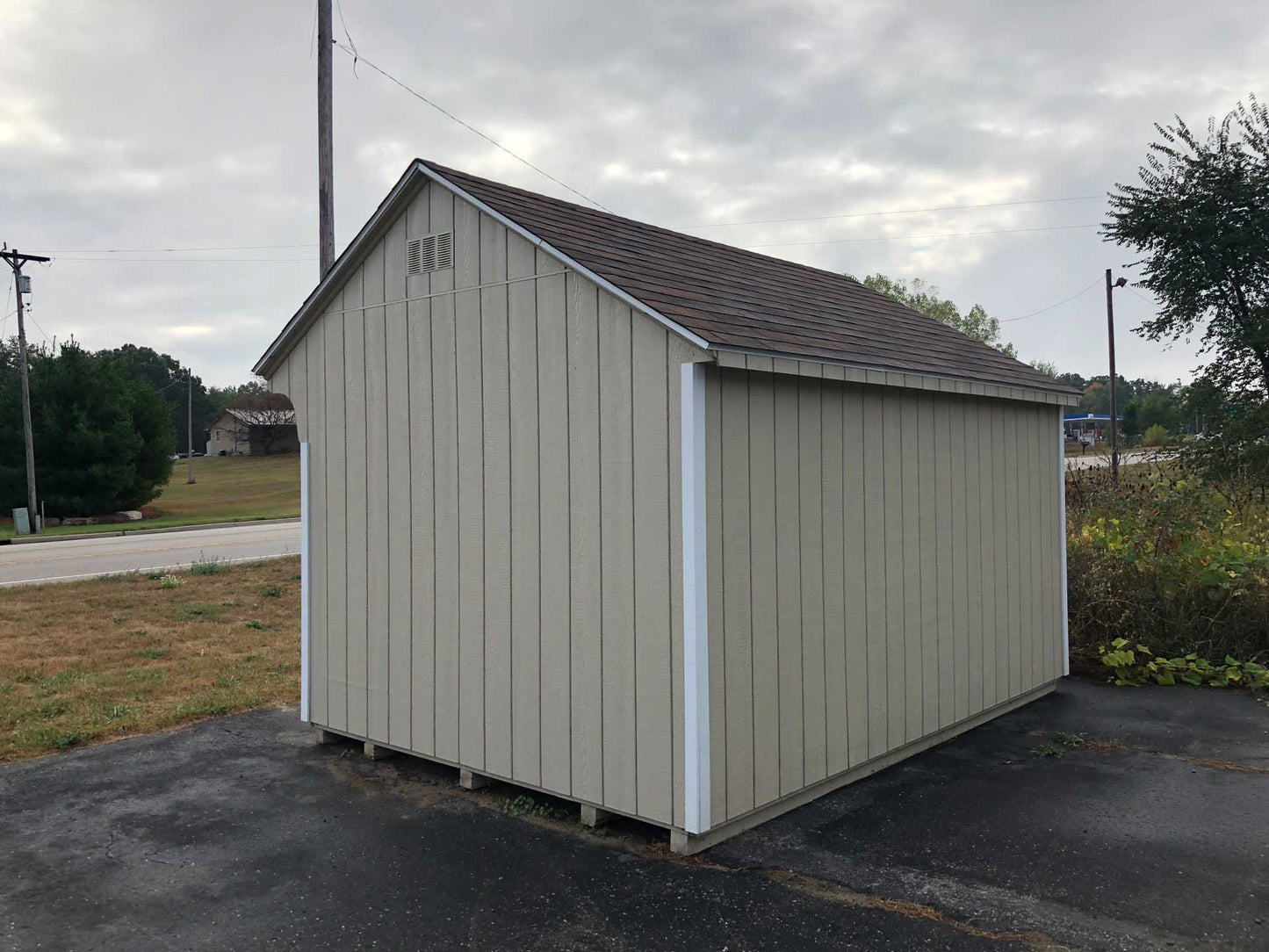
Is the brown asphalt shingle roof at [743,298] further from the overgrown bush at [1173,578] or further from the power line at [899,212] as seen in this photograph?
the power line at [899,212]

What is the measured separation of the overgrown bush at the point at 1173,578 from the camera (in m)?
7.62

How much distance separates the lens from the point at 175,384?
75.4m

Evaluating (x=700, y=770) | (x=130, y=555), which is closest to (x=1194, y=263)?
(x=700, y=770)

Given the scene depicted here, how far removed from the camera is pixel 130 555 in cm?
1692

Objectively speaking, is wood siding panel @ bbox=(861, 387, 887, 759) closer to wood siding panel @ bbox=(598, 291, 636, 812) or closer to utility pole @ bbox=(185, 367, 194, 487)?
wood siding panel @ bbox=(598, 291, 636, 812)

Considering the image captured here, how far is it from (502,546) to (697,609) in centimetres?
127

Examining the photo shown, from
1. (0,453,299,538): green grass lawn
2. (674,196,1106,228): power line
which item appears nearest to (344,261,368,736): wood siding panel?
(674,196,1106,228): power line

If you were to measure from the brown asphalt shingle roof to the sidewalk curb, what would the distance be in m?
20.8

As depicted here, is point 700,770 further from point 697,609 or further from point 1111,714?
point 1111,714

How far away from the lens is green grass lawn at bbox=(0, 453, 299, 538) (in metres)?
27.6

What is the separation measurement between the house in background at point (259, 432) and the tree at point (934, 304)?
4117 centimetres

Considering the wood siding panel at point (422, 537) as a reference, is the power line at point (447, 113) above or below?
above

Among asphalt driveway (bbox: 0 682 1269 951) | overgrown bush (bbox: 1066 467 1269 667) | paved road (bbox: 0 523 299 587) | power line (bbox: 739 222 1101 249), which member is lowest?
asphalt driveway (bbox: 0 682 1269 951)

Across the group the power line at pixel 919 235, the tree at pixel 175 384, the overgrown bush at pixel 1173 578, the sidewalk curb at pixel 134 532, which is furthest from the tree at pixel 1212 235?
the tree at pixel 175 384
